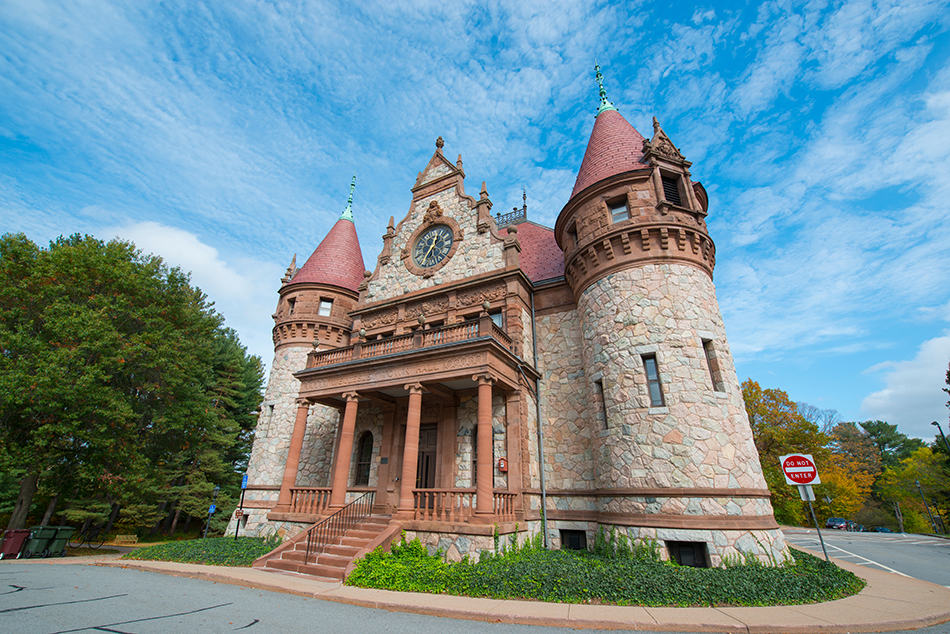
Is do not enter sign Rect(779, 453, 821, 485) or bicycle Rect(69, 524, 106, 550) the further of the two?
bicycle Rect(69, 524, 106, 550)

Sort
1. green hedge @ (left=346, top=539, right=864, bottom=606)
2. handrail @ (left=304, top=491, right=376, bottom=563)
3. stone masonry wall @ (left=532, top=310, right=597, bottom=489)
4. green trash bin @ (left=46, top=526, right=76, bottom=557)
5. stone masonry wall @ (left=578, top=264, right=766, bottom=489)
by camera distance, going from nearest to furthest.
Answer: green hedge @ (left=346, top=539, right=864, bottom=606)
stone masonry wall @ (left=578, top=264, right=766, bottom=489)
handrail @ (left=304, top=491, right=376, bottom=563)
stone masonry wall @ (left=532, top=310, right=597, bottom=489)
green trash bin @ (left=46, top=526, right=76, bottom=557)

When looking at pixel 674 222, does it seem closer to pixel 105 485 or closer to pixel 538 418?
pixel 538 418

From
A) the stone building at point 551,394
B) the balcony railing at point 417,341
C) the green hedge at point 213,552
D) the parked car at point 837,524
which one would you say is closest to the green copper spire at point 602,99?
the stone building at point 551,394

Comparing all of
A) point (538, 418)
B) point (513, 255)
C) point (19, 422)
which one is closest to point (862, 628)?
point (538, 418)

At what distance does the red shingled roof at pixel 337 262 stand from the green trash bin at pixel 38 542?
1376 centimetres

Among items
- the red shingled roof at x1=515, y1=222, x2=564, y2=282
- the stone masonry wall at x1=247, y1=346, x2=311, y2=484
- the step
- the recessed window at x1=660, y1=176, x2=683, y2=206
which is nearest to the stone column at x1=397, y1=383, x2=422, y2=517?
the step

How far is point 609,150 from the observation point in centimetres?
1595

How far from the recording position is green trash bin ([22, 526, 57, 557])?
14789mm

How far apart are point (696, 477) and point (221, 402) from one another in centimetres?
3413

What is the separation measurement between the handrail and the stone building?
33 centimetres

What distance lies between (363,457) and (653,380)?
11.9m

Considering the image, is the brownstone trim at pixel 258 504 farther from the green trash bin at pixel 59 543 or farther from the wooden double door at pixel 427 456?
the wooden double door at pixel 427 456

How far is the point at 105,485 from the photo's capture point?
1791cm

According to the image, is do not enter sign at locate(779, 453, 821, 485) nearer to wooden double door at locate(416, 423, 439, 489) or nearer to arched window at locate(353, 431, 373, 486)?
wooden double door at locate(416, 423, 439, 489)
